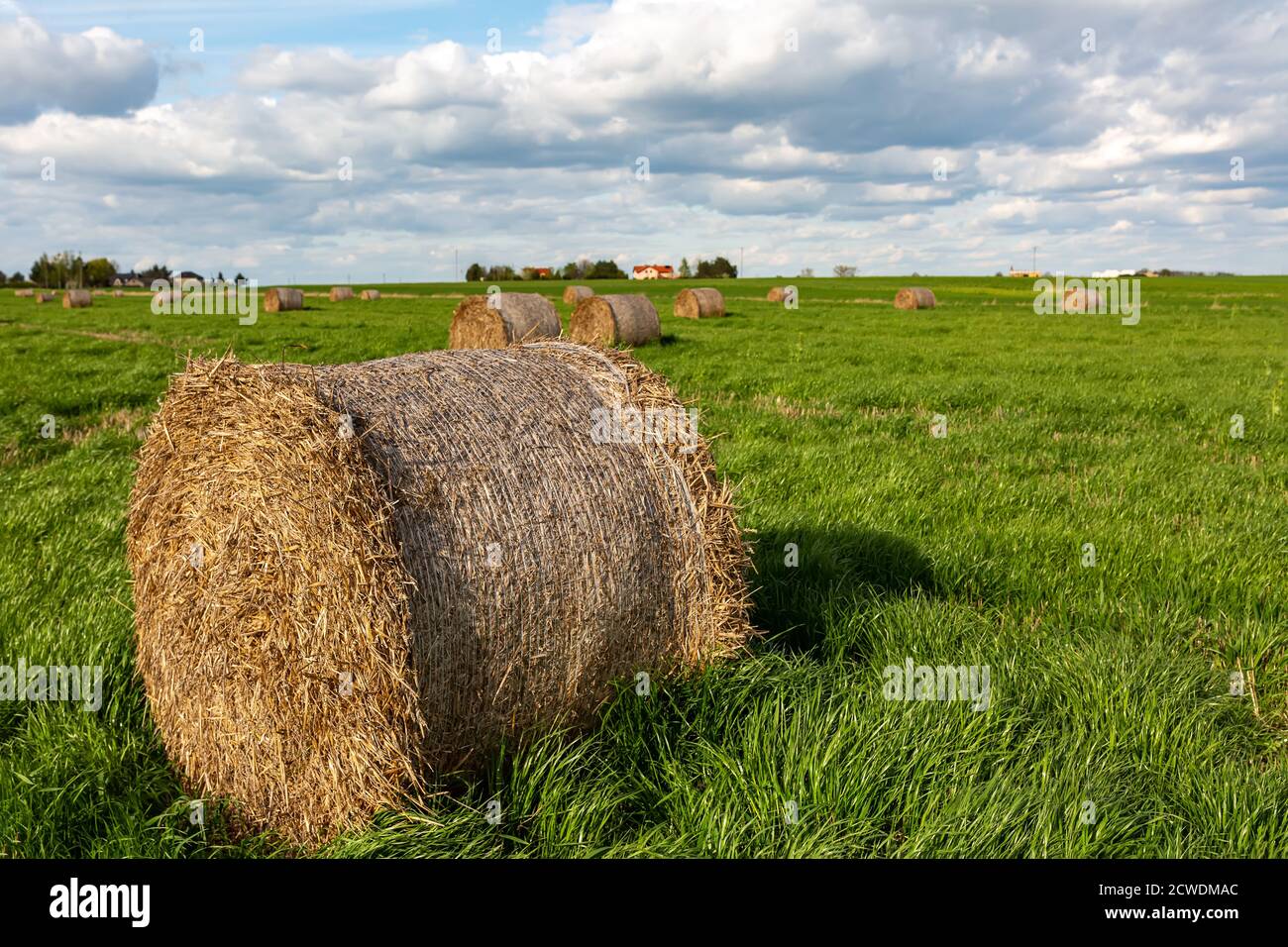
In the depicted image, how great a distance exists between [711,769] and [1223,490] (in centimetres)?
712

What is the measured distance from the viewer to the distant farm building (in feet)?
→ 381

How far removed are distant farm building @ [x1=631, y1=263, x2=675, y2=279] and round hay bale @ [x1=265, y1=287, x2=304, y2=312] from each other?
71111 millimetres

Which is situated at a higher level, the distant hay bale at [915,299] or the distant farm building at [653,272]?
the distant farm building at [653,272]

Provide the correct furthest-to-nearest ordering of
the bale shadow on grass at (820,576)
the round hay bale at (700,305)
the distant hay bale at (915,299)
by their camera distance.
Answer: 1. the distant hay bale at (915,299)
2. the round hay bale at (700,305)
3. the bale shadow on grass at (820,576)

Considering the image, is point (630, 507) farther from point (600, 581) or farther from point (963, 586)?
point (963, 586)

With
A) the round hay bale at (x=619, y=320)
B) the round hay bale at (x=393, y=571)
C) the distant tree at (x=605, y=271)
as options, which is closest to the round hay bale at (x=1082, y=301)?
the round hay bale at (x=619, y=320)

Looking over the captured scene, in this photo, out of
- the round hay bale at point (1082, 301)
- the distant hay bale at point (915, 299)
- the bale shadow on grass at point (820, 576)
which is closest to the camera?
the bale shadow on grass at point (820, 576)

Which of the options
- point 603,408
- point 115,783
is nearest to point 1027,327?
point 603,408

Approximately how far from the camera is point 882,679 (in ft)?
16.1

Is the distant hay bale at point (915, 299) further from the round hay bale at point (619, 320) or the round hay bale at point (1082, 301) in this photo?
the round hay bale at point (619, 320)

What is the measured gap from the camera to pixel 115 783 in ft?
13.8

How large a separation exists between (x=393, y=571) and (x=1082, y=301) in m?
44.7

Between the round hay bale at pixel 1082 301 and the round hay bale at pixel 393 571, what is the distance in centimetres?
4213

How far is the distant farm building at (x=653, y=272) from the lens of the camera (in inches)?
4574
